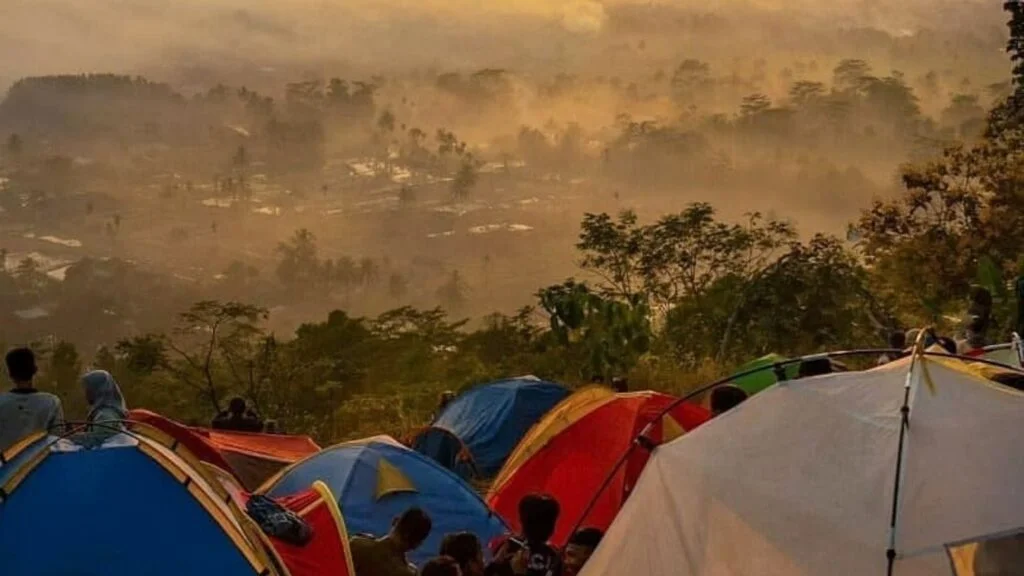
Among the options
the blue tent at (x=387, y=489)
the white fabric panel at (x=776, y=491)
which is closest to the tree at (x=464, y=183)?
the blue tent at (x=387, y=489)

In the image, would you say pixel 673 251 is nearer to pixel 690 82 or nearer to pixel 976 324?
pixel 976 324

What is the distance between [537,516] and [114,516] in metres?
1.98

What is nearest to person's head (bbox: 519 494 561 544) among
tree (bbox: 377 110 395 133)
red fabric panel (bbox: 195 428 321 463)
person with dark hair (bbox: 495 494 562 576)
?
person with dark hair (bbox: 495 494 562 576)

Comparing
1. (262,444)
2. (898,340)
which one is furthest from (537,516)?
(898,340)

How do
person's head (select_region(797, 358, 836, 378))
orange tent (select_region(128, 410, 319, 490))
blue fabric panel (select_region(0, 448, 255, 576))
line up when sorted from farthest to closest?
orange tent (select_region(128, 410, 319, 490)) → person's head (select_region(797, 358, 836, 378)) → blue fabric panel (select_region(0, 448, 255, 576))

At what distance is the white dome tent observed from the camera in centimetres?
471

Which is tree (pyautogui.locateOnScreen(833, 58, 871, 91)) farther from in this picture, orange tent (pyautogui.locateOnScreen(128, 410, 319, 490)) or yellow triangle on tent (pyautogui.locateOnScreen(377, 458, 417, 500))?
yellow triangle on tent (pyautogui.locateOnScreen(377, 458, 417, 500))

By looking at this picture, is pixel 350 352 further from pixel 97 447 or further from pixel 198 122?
pixel 198 122

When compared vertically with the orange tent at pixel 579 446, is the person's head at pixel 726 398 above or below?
above

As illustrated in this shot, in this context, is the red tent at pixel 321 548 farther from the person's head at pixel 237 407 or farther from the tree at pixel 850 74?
the tree at pixel 850 74

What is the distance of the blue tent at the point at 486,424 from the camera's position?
39.3 ft

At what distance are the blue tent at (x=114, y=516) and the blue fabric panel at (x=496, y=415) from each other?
706 cm

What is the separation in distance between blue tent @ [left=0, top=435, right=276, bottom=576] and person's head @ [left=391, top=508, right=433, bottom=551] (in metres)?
0.82

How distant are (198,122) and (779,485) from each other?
160 m
